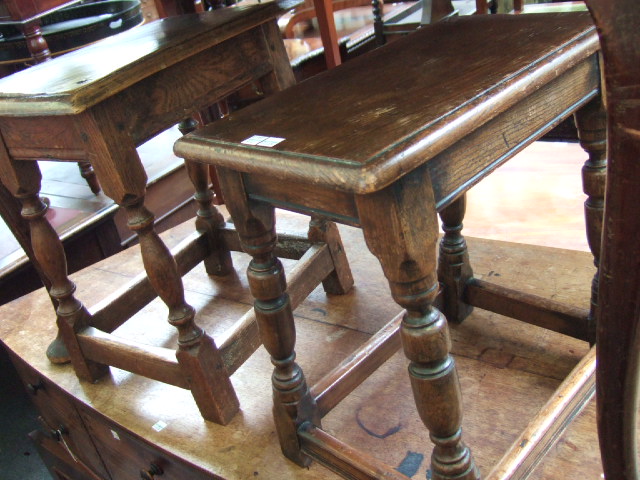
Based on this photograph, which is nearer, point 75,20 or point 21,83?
point 21,83

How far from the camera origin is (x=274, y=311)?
3.10 feet

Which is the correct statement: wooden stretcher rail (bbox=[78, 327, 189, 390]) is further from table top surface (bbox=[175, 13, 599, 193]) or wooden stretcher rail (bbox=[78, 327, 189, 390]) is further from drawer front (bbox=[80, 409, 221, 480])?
table top surface (bbox=[175, 13, 599, 193])

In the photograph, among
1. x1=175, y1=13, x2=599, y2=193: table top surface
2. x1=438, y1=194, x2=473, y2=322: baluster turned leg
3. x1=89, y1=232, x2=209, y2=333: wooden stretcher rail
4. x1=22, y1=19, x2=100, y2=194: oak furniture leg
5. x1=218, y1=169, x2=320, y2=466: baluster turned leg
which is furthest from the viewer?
x1=22, y1=19, x2=100, y2=194: oak furniture leg

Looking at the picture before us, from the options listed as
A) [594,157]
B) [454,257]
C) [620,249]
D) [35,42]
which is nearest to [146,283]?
[454,257]

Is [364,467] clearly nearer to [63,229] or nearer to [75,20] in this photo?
[63,229]

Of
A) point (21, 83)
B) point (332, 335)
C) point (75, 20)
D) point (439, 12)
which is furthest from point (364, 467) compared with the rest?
point (75, 20)

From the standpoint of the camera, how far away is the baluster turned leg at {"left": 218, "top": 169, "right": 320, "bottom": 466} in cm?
86

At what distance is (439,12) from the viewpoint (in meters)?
1.38

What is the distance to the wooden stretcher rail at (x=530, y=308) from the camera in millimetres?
1125

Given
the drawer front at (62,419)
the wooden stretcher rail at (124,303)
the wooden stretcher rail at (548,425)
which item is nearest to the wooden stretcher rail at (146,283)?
the wooden stretcher rail at (124,303)

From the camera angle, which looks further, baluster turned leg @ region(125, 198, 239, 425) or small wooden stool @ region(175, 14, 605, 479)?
baluster turned leg @ region(125, 198, 239, 425)

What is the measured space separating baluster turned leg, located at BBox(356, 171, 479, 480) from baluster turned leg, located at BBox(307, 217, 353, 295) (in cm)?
63

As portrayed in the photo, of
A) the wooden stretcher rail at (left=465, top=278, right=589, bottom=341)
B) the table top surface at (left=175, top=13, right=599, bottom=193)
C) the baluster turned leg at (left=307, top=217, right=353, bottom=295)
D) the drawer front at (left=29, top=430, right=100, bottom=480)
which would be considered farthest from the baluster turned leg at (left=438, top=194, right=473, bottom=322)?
the drawer front at (left=29, top=430, right=100, bottom=480)

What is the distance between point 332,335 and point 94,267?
30.7 inches
